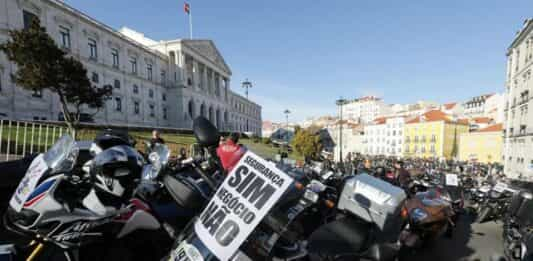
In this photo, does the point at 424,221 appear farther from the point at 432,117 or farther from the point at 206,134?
the point at 432,117

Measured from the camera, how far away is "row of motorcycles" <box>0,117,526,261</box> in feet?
4.04

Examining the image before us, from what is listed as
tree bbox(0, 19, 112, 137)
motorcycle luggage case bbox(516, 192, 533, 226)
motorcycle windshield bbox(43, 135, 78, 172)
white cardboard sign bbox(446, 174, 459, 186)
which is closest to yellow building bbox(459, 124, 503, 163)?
white cardboard sign bbox(446, 174, 459, 186)

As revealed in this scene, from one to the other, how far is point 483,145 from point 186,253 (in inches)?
2331

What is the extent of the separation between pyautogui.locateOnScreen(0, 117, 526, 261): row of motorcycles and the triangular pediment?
49572 millimetres

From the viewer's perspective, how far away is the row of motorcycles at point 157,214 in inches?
48.5

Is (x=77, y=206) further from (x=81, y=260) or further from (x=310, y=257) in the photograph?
(x=310, y=257)

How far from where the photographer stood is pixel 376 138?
64.9 m

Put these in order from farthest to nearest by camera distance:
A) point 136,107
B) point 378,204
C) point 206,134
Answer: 1. point 136,107
2. point 378,204
3. point 206,134

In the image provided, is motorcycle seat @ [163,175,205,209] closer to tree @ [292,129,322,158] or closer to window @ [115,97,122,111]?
tree @ [292,129,322,158]

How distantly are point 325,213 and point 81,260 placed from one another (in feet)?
13.7

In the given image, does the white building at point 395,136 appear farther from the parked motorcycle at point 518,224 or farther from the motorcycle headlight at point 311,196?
the motorcycle headlight at point 311,196

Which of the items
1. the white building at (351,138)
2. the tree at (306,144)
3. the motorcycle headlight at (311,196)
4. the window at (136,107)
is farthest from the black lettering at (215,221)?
the white building at (351,138)

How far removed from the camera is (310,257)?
1.48 meters

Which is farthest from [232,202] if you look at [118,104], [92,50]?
[92,50]
